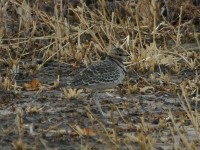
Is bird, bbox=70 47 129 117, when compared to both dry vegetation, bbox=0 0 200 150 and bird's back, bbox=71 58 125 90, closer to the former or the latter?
bird's back, bbox=71 58 125 90

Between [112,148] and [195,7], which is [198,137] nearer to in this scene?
[112,148]

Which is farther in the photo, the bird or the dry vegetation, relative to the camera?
the bird

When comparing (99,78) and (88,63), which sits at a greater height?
(99,78)

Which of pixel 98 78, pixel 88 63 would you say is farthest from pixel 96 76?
pixel 88 63

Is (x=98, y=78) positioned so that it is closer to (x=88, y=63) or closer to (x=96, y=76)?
(x=96, y=76)

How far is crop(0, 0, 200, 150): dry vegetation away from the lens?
6.48 m

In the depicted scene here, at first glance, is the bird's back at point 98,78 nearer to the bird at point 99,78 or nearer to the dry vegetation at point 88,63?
the bird at point 99,78

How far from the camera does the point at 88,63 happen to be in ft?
30.7

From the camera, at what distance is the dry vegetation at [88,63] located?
6477 mm

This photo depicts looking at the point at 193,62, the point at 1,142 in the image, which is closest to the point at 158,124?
the point at 1,142

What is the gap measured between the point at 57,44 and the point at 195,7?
251 cm

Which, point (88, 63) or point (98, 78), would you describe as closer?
point (98, 78)

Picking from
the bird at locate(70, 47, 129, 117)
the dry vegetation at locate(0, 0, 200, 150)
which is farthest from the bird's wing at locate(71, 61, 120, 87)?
the dry vegetation at locate(0, 0, 200, 150)

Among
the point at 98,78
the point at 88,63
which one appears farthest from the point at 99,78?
the point at 88,63
